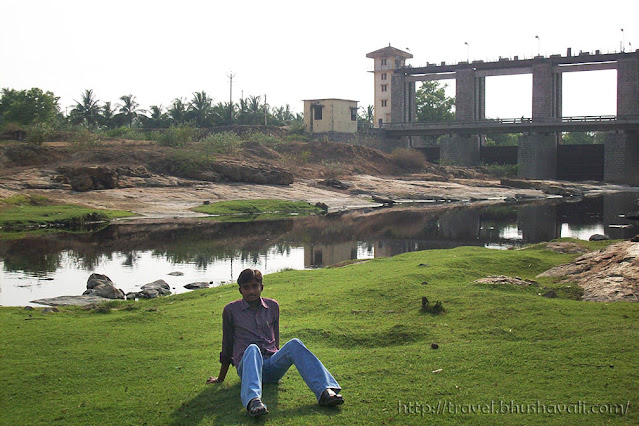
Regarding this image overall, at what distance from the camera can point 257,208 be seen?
40.3 m

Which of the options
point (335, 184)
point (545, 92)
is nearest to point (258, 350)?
point (335, 184)

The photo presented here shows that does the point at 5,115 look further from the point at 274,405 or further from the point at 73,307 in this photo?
the point at 274,405

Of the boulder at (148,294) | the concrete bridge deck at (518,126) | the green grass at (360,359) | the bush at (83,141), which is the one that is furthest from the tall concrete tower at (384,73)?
the green grass at (360,359)

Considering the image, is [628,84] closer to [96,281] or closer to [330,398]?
[96,281]

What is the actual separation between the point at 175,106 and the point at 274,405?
78389 millimetres

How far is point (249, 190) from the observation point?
45719mm

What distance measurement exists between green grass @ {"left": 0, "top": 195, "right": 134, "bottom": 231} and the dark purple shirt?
2579cm

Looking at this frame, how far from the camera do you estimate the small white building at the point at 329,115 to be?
252 feet

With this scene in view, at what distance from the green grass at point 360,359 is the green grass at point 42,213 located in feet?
68.5

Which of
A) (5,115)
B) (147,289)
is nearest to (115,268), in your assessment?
(147,289)

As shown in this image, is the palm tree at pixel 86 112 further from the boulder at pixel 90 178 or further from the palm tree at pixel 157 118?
the boulder at pixel 90 178

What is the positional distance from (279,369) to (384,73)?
3418 inches

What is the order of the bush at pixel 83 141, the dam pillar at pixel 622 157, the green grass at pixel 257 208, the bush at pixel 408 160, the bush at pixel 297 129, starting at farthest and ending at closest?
1. the bush at pixel 297 129
2. the bush at pixel 408 160
3. the dam pillar at pixel 622 157
4. the bush at pixel 83 141
5. the green grass at pixel 257 208

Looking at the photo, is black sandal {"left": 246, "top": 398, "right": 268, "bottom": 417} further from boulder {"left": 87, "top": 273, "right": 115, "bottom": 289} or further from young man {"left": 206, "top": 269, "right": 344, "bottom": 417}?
boulder {"left": 87, "top": 273, "right": 115, "bottom": 289}
